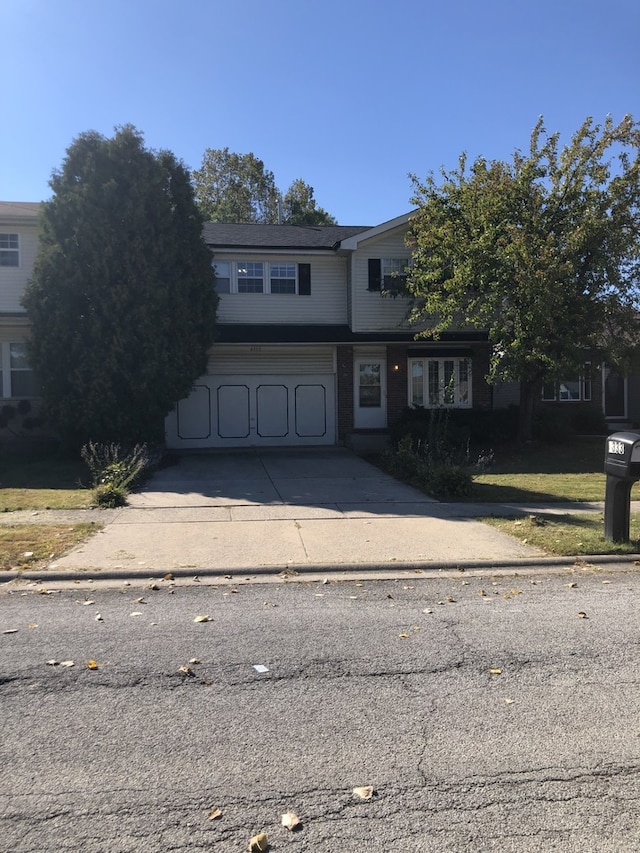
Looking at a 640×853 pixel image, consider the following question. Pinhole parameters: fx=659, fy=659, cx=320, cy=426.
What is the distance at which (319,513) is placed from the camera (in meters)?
10.4

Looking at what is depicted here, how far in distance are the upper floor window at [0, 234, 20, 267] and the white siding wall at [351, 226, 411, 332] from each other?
9826mm

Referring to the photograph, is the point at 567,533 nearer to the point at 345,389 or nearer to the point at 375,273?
the point at 345,389

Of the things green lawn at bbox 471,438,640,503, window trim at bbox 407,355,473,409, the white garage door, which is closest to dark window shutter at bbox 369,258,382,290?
window trim at bbox 407,355,473,409

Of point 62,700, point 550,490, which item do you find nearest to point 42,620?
point 62,700

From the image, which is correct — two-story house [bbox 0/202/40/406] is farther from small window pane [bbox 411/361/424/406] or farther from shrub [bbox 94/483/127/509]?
small window pane [bbox 411/361/424/406]

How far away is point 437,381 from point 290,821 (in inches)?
729

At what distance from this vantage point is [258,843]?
2699 millimetres

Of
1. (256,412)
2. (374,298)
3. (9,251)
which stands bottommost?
(256,412)

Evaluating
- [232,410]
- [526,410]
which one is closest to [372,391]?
[232,410]

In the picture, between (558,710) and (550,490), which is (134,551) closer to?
(558,710)

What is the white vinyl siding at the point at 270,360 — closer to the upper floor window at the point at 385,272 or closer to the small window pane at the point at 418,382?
the upper floor window at the point at 385,272

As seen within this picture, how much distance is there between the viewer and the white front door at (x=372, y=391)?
20.4 m

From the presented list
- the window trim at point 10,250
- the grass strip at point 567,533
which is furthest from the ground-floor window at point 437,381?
the window trim at point 10,250

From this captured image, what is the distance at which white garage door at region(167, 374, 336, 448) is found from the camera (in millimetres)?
19859
